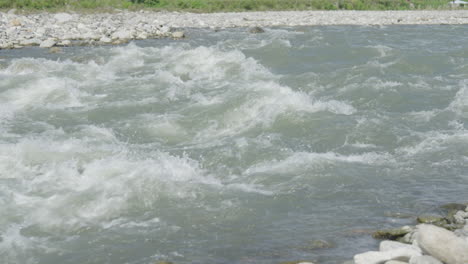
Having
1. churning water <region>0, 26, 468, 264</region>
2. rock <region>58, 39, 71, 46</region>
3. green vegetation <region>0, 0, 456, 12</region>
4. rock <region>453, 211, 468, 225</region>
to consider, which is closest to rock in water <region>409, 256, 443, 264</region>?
churning water <region>0, 26, 468, 264</region>

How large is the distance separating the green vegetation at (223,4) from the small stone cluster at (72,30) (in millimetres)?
3192

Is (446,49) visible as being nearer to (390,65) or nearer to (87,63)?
(390,65)

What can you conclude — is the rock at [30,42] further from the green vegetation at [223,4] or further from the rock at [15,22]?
the green vegetation at [223,4]

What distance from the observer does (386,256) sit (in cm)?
633

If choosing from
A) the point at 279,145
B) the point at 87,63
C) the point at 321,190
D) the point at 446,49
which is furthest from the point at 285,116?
the point at 446,49

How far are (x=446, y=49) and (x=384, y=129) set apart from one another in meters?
11.1

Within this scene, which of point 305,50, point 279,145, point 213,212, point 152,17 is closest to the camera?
point 213,212

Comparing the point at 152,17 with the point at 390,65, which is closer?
the point at 390,65

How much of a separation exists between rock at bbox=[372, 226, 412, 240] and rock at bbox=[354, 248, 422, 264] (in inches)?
37.2

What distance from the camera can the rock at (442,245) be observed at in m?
6.09

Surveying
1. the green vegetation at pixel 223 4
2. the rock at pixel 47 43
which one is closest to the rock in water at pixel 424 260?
the rock at pixel 47 43

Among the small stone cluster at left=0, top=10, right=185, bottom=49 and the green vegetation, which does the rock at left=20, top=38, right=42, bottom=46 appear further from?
the green vegetation

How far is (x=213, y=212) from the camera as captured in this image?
8516 millimetres

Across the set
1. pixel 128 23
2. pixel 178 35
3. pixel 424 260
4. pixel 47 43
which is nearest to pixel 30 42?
pixel 47 43
